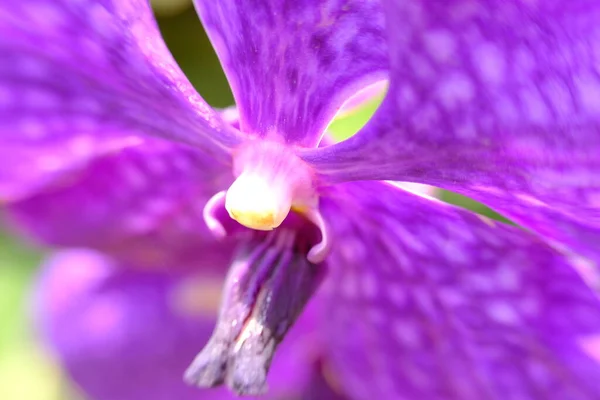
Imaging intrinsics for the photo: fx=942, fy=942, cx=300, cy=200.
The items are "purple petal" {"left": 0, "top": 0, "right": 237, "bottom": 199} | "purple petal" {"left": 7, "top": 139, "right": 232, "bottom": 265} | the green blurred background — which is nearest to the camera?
"purple petal" {"left": 0, "top": 0, "right": 237, "bottom": 199}

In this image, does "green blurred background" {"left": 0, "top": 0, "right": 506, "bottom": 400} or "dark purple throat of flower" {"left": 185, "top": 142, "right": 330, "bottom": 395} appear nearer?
"dark purple throat of flower" {"left": 185, "top": 142, "right": 330, "bottom": 395}

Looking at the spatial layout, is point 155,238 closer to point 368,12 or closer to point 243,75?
point 243,75

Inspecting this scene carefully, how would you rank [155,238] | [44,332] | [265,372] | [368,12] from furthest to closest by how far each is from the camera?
[44,332], [155,238], [265,372], [368,12]

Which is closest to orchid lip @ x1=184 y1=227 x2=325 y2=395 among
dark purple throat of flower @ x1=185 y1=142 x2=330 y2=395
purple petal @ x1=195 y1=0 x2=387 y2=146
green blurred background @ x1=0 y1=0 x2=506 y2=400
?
dark purple throat of flower @ x1=185 y1=142 x2=330 y2=395

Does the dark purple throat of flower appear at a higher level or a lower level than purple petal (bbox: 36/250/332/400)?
higher

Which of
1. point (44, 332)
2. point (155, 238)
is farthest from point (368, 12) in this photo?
point (44, 332)

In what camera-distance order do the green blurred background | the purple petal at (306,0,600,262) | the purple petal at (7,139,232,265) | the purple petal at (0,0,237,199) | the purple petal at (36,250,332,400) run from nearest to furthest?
the purple petal at (306,0,600,262), the purple petal at (0,0,237,199), the purple petal at (7,139,232,265), the purple petal at (36,250,332,400), the green blurred background

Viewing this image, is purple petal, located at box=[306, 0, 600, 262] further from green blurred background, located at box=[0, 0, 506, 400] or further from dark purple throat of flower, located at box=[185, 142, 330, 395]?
green blurred background, located at box=[0, 0, 506, 400]
